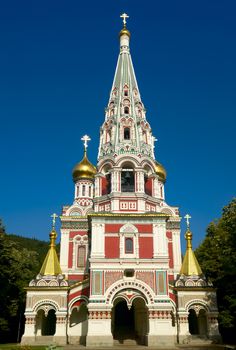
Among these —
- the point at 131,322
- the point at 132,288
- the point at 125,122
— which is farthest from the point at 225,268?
the point at 125,122

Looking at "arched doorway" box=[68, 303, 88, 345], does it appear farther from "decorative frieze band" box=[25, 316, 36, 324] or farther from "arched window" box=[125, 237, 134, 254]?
"arched window" box=[125, 237, 134, 254]

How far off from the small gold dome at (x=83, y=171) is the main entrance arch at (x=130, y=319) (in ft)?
44.0

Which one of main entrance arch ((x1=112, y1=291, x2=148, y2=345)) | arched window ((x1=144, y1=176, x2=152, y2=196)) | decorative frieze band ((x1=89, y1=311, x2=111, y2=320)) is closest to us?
decorative frieze band ((x1=89, y1=311, x2=111, y2=320))

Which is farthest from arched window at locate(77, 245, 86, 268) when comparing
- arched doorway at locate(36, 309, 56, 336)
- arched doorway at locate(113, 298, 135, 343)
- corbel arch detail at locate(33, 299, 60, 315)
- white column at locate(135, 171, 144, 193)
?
white column at locate(135, 171, 144, 193)

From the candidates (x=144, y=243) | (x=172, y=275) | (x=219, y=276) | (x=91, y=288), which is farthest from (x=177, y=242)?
(x=91, y=288)

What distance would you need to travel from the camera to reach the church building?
21.2 meters

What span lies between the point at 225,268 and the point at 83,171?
1752 centimetres

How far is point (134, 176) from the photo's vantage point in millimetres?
24047

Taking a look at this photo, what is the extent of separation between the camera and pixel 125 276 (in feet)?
70.7

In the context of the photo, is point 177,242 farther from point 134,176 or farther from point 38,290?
point 38,290

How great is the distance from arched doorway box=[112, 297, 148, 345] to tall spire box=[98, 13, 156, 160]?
900 cm

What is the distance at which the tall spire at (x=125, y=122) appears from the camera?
24.8 metres

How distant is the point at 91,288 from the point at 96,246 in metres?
2.25

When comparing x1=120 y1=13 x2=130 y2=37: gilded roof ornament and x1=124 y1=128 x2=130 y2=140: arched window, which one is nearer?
x1=124 y1=128 x2=130 y2=140: arched window
